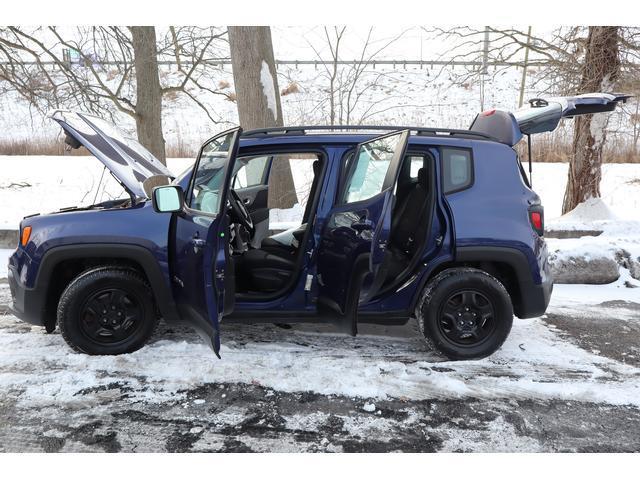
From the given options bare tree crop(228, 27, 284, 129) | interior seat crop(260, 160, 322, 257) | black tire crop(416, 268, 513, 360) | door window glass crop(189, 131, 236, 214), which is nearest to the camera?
door window glass crop(189, 131, 236, 214)

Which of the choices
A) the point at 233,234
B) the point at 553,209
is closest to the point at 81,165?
the point at 233,234

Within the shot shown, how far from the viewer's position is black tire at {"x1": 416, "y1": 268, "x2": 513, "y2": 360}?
150 inches

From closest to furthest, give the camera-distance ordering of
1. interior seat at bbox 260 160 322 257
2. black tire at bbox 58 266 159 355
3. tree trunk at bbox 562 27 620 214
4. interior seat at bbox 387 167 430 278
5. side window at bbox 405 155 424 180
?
1. black tire at bbox 58 266 159 355
2. interior seat at bbox 387 167 430 278
3. interior seat at bbox 260 160 322 257
4. side window at bbox 405 155 424 180
5. tree trunk at bbox 562 27 620 214

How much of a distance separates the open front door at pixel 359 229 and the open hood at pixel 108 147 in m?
1.65

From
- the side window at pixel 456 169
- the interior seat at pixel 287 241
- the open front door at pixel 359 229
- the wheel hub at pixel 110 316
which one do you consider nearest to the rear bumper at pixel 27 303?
the wheel hub at pixel 110 316

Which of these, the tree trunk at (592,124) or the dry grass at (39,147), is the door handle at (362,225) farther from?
the dry grass at (39,147)

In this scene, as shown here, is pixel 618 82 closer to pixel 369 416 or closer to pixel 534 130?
pixel 534 130

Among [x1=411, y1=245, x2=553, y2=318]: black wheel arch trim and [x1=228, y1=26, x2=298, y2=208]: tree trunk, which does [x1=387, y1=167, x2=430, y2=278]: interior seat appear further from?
[x1=228, y1=26, x2=298, y2=208]: tree trunk

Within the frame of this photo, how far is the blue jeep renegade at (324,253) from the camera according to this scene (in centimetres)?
355

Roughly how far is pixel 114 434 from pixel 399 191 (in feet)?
9.51

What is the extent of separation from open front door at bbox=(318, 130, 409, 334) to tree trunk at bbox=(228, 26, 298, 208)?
4492 mm

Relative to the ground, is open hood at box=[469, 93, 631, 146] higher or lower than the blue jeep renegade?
higher

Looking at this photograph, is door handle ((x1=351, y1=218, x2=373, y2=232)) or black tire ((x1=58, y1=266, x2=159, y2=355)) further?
black tire ((x1=58, y1=266, x2=159, y2=355))

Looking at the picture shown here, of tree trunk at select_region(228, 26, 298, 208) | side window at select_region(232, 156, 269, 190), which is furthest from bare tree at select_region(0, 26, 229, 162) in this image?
side window at select_region(232, 156, 269, 190)
